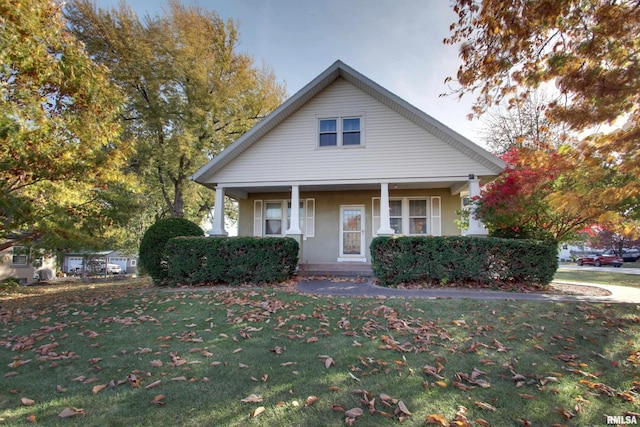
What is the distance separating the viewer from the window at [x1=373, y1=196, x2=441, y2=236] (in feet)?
39.7

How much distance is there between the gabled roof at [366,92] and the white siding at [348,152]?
0.16m

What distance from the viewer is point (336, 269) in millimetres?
10797

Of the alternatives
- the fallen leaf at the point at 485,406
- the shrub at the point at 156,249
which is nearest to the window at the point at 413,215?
the shrub at the point at 156,249

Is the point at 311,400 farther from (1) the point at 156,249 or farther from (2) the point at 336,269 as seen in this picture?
(2) the point at 336,269

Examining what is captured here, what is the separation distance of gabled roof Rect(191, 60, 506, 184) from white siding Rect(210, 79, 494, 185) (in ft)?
0.54

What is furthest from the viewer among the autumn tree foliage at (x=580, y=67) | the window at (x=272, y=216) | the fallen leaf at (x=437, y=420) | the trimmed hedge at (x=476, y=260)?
the window at (x=272, y=216)

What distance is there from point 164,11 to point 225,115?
6.12 metres

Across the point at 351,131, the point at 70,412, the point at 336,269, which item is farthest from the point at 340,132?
the point at 70,412

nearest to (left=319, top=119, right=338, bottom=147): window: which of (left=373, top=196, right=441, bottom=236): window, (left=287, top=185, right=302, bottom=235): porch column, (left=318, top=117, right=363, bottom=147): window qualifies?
(left=318, top=117, right=363, bottom=147): window

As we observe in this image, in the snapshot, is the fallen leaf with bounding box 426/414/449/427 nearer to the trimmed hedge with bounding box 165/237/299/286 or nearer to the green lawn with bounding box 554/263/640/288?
the trimmed hedge with bounding box 165/237/299/286

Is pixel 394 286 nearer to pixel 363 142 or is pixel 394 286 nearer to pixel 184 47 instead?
pixel 363 142

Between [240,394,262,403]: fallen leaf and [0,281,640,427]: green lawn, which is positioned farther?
[240,394,262,403]: fallen leaf

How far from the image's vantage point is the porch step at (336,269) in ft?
34.2

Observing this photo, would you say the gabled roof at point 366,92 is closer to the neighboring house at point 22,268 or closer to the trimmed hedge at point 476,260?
the trimmed hedge at point 476,260
